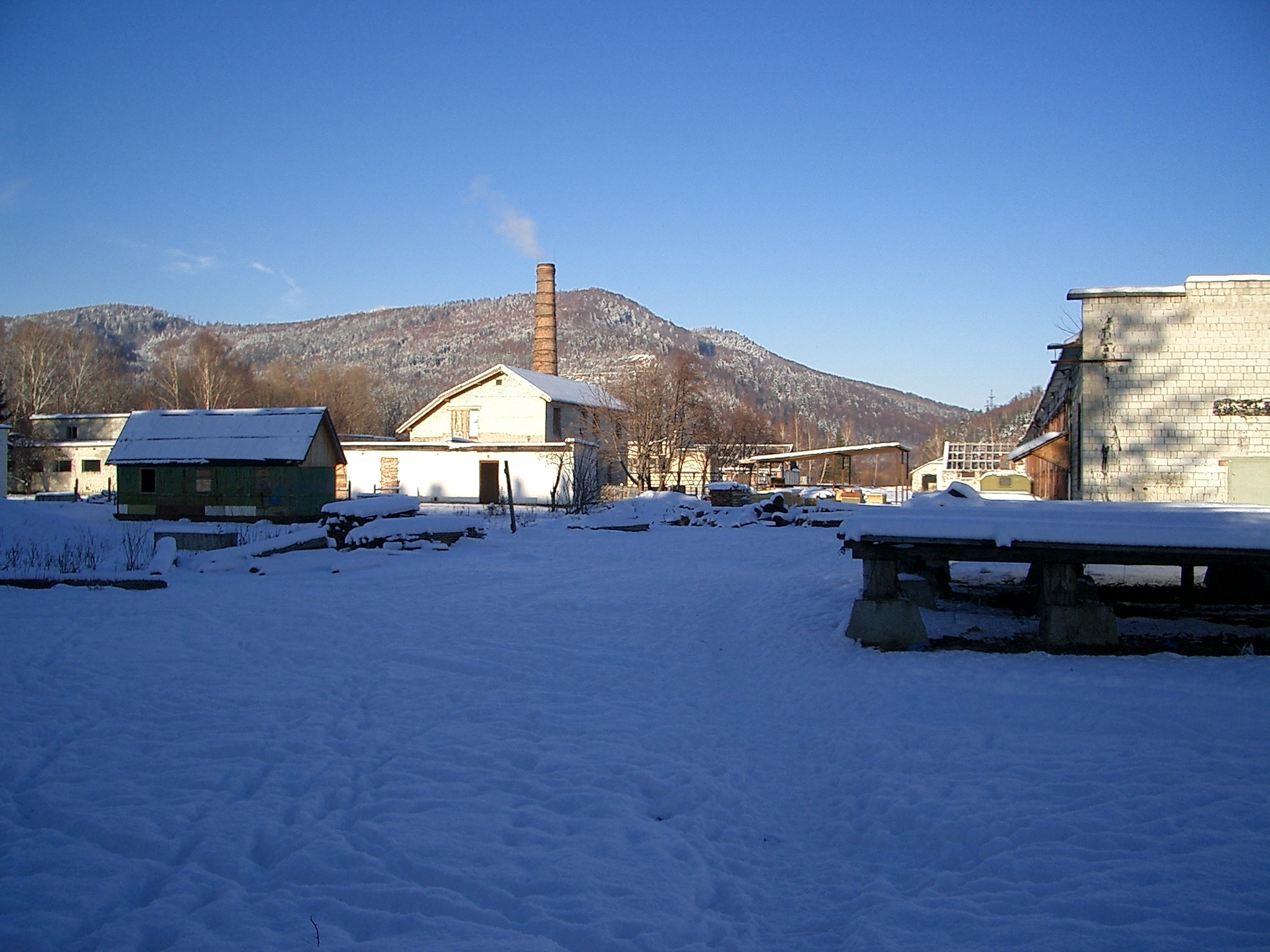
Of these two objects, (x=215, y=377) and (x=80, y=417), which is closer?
(x=80, y=417)

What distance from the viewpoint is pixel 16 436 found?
40.7m

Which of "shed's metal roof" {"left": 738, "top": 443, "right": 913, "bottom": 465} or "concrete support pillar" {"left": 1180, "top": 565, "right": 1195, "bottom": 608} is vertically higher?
"shed's metal roof" {"left": 738, "top": 443, "right": 913, "bottom": 465}

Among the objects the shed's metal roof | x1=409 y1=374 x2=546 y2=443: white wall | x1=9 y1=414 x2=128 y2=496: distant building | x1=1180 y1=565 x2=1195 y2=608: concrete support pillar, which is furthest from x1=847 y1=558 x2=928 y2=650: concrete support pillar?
x1=9 y1=414 x2=128 y2=496: distant building

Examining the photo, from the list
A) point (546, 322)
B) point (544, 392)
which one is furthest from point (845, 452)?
point (546, 322)

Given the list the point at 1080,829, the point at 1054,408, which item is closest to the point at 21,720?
the point at 1080,829

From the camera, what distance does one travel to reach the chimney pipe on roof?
50.7 m

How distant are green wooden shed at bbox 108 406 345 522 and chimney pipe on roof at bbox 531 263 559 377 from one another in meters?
22.1

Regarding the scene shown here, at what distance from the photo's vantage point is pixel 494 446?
36.2 meters

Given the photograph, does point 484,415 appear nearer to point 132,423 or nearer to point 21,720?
point 132,423

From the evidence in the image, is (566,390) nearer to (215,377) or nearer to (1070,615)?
(215,377)

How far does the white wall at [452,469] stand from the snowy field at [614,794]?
2673 cm

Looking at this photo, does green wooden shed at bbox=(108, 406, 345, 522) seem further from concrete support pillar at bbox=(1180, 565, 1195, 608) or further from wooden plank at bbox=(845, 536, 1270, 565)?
concrete support pillar at bbox=(1180, 565, 1195, 608)

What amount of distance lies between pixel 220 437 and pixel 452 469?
36.3 ft

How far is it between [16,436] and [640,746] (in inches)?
1827
